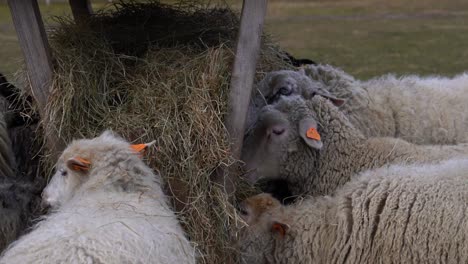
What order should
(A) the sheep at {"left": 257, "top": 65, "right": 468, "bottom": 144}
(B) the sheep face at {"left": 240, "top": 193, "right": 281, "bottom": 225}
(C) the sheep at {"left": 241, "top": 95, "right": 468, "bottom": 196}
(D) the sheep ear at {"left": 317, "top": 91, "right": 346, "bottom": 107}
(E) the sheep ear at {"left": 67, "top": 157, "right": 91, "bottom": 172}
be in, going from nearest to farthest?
(E) the sheep ear at {"left": 67, "top": 157, "right": 91, "bottom": 172}, (B) the sheep face at {"left": 240, "top": 193, "right": 281, "bottom": 225}, (C) the sheep at {"left": 241, "top": 95, "right": 468, "bottom": 196}, (D) the sheep ear at {"left": 317, "top": 91, "right": 346, "bottom": 107}, (A) the sheep at {"left": 257, "top": 65, "right": 468, "bottom": 144}

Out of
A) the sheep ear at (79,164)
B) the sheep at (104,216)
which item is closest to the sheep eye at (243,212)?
the sheep at (104,216)

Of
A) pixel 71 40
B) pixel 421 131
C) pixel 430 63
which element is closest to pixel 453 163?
pixel 421 131

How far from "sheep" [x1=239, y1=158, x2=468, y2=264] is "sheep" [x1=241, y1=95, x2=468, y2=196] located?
2.50ft

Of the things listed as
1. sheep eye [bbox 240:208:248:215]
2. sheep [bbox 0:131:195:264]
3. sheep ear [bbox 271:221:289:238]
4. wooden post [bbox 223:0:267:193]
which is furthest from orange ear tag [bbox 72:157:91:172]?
sheep ear [bbox 271:221:289:238]

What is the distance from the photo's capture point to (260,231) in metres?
5.07

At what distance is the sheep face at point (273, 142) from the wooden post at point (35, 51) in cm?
148

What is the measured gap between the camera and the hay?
5.22m

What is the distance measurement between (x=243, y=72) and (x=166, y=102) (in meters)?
0.63

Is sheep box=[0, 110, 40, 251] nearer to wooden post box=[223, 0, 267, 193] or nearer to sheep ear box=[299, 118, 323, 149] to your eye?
wooden post box=[223, 0, 267, 193]

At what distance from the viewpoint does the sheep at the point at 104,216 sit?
383cm

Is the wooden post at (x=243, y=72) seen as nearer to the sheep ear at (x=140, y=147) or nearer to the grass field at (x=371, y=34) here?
the sheep ear at (x=140, y=147)

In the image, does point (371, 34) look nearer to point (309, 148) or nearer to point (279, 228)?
point (309, 148)

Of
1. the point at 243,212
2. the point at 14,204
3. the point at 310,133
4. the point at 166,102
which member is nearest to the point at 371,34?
the point at 310,133

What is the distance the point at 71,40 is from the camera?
6.04m
